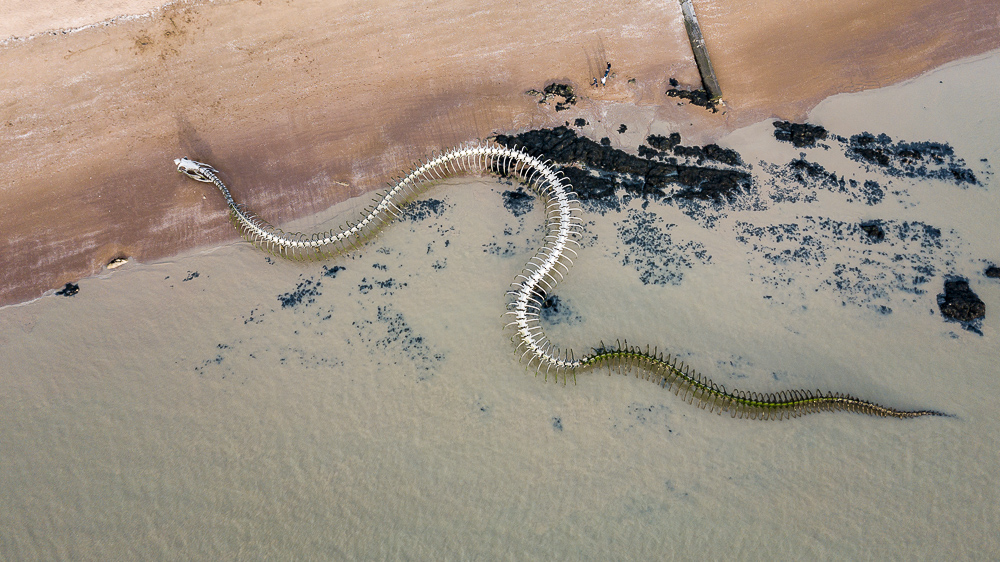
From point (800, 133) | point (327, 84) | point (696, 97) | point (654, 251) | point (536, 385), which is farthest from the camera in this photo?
point (327, 84)

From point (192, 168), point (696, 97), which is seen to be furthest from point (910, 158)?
point (192, 168)

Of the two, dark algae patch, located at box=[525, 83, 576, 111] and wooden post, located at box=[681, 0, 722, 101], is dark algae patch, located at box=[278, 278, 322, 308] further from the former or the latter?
wooden post, located at box=[681, 0, 722, 101]

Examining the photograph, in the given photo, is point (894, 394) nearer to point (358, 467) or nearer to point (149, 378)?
point (358, 467)

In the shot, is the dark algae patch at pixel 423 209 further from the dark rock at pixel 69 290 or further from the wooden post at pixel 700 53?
the dark rock at pixel 69 290

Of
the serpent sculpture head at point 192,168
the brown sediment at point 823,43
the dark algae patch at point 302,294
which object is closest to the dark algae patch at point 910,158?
the brown sediment at point 823,43

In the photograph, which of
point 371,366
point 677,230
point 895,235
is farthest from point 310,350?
point 895,235

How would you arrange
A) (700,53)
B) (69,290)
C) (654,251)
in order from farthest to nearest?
(700,53) → (69,290) → (654,251)

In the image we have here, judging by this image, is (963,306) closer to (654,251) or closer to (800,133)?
(800,133)
